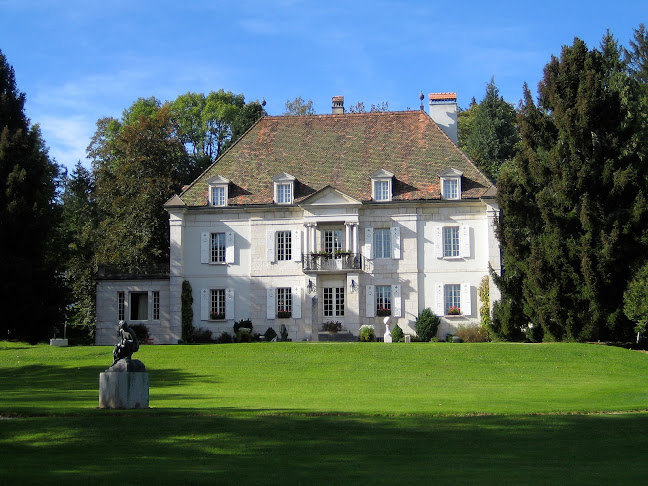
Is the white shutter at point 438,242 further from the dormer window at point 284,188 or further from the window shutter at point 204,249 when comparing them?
the window shutter at point 204,249

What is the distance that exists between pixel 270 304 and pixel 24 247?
11.3 metres

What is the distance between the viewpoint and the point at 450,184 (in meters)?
40.2

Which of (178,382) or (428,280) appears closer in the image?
(178,382)

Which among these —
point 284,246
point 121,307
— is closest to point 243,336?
point 284,246

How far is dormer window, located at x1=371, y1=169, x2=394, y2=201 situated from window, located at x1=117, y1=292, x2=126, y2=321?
42.2ft

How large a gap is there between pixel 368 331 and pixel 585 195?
11.2m

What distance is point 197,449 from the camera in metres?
13.2

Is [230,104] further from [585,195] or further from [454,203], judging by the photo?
[585,195]

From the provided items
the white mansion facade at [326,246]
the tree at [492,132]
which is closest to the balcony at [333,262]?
the white mansion facade at [326,246]

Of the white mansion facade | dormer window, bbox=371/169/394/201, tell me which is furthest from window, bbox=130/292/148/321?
dormer window, bbox=371/169/394/201

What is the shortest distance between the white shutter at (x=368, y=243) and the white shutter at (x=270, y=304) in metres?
4.81

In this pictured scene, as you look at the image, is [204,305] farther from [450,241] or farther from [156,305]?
[450,241]

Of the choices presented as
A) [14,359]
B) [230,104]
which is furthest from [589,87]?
[230,104]

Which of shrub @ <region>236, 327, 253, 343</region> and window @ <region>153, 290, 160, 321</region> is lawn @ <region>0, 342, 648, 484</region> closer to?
shrub @ <region>236, 327, 253, 343</region>
